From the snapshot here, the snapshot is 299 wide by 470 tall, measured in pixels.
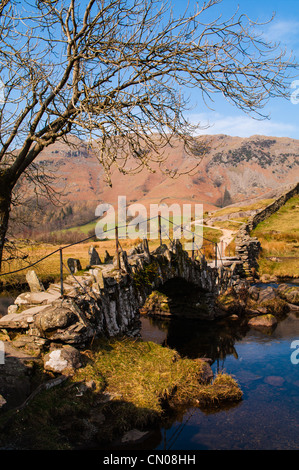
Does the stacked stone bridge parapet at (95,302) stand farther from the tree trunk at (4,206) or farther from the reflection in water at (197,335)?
the reflection in water at (197,335)

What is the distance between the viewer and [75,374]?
8.24 meters

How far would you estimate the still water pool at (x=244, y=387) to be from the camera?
26.3ft

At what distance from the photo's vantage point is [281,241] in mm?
35969

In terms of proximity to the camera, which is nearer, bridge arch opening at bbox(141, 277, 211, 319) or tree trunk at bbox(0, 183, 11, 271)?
tree trunk at bbox(0, 183, 11, 271)

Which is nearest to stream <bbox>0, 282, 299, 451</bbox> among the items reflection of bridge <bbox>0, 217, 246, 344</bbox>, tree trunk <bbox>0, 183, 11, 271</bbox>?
reflection of bridge <bbox>0, 217, 246, 344</bbox>

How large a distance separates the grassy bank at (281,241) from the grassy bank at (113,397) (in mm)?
19800

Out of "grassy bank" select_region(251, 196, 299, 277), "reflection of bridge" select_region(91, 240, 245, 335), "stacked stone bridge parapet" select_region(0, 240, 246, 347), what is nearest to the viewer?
"stacked stone bridge parapet" select_region(0, 240, 246, 347)

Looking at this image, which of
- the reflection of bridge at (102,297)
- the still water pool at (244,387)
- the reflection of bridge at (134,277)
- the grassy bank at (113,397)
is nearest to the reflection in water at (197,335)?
the still water pool at (244,387)

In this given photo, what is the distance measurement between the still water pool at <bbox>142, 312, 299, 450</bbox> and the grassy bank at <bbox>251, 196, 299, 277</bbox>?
37.0 ft

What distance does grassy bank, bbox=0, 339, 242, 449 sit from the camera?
6.48 m

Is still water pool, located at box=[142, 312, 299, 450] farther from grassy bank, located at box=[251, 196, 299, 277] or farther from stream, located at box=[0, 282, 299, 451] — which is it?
grassy bank, located at box=[251, 196, 299, 277]
